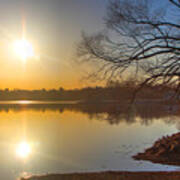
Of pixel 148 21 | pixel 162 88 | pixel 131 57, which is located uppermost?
pixel 148 21

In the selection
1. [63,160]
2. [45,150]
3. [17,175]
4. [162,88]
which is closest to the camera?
[162,88]

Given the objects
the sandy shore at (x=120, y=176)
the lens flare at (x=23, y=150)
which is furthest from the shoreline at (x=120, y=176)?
the lens flare at (x=23, y=150)

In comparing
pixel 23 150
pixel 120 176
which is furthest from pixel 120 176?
pixel 23 150

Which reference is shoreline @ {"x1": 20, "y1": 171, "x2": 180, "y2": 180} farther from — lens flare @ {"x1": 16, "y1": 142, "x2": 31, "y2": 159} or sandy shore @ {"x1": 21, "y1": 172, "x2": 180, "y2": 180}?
lens flare @ {"x1": 16, "y1": 142, "x2": 31, "y2": 159}

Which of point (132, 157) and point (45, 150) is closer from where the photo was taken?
point (132, 157)

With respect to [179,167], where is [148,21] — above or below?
above

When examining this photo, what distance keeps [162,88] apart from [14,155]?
33.1 ft

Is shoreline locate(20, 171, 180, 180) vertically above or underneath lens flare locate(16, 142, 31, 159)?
above

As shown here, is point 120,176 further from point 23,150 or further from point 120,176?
point 23,150

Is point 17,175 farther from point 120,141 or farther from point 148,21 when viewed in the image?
point 120,141

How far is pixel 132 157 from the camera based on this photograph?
1353cm

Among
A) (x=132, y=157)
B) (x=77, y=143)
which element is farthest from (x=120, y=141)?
(x=132, y=157)

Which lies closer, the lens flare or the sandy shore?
the sandy shore

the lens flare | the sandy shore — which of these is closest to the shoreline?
the sandy shore
